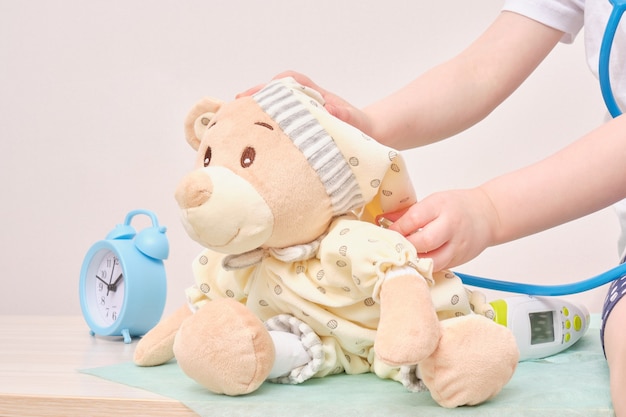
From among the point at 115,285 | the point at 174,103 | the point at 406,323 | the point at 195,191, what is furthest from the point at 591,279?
the point at 174,103

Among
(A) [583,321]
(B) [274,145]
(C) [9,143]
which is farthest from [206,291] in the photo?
(C) [9,143]

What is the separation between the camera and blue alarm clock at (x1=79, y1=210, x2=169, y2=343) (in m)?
1.05

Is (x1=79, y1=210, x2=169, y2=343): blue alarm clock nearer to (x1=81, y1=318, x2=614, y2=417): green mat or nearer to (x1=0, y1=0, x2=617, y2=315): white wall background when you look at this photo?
(x1=81, y1=318, x2=614, y2=417): green mat

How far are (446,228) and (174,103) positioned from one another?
132cm

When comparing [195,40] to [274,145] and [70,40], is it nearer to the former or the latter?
[70,40]

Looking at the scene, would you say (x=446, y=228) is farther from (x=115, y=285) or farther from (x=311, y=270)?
(x=115, y=285)

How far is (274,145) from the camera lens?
666 millimetres

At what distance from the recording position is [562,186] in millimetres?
742

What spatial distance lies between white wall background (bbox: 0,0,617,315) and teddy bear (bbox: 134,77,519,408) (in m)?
1.00

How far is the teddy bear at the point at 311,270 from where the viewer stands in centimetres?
58

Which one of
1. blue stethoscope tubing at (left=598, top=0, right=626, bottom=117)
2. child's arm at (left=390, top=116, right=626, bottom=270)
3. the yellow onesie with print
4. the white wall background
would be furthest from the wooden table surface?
the white wall background

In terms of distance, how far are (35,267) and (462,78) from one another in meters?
1.37

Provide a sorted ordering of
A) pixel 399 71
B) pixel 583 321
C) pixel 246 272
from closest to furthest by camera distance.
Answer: pixel 246 272, pixel 583 321, pixel 399 71

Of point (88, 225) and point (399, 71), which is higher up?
point (399, 71)
